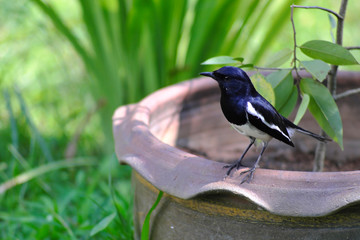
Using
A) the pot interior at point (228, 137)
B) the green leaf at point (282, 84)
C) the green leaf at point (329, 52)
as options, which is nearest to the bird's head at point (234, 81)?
the green leaf at point (282, 84)

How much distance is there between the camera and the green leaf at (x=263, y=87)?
134 centimetres

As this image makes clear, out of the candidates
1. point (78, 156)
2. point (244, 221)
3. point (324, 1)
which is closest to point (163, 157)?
point (244, 221)

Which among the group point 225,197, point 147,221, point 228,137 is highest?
point 225,197

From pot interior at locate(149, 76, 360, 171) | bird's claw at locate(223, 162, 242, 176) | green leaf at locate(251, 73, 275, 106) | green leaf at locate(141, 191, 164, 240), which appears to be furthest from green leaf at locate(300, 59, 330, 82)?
pot interior at locate(149, 76, 360, 171)

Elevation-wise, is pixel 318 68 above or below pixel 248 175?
above

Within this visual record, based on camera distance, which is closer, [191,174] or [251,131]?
[191,174]

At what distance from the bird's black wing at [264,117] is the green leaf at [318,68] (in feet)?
0.57

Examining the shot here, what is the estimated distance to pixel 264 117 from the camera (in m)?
1.36

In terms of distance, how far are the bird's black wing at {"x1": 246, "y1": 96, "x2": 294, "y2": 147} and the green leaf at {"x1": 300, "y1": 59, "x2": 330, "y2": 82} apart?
0.57 feet

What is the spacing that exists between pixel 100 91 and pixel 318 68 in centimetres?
179

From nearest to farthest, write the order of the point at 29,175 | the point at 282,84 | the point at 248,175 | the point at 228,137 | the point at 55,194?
the point at 248,175 → the point at 282,84 → the point at 228,137 → the point at 29,175 → the point at 55,194

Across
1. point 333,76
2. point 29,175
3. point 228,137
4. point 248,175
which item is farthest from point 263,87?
point 29,175

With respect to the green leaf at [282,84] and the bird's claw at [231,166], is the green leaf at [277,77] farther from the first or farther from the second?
the bird's claw at [231,166]

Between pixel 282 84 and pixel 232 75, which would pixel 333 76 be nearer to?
pixel 282 84
